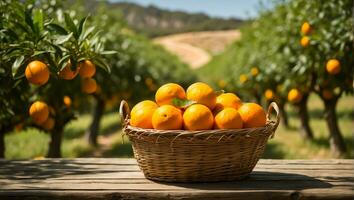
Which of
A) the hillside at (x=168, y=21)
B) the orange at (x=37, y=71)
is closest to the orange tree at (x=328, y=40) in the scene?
the orange at (x=37, y=71)

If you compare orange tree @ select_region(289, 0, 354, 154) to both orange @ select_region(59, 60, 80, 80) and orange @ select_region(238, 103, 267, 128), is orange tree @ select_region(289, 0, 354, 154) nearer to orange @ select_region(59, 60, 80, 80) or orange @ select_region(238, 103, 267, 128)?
orange @ select_region(238, 103, 267, 128)

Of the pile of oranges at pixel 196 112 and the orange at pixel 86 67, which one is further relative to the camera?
the orange at pixel 86 67

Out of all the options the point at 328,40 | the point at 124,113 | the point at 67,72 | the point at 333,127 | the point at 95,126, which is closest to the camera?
the point at 124,113

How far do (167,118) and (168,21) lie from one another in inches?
3882

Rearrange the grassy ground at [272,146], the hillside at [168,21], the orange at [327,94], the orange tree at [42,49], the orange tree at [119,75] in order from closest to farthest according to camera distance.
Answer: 1. the orange tree at [42,49]
2. the orange at [327,94]
3. the grassy ground at [272,146]
4. the orange tree at [119,75]
5. the hillside at [168,21]

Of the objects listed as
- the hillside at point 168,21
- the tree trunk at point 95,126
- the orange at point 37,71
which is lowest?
the orange at point 37,71

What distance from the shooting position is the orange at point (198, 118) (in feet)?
8.44

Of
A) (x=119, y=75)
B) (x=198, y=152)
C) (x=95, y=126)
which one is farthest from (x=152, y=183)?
(x=95, y=126)

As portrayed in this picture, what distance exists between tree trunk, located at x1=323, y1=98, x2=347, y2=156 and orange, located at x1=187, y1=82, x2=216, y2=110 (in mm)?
5268

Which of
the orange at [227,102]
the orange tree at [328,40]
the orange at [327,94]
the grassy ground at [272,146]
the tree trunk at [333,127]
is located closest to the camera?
the orange at [227,102]

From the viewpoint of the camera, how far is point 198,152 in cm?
260

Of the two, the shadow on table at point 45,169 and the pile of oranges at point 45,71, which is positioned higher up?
the pile of oranges at point 45,71

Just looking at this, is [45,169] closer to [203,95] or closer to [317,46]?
[203,95]

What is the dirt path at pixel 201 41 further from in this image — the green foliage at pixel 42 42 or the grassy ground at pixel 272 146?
the green foliage at pixel 42 42
